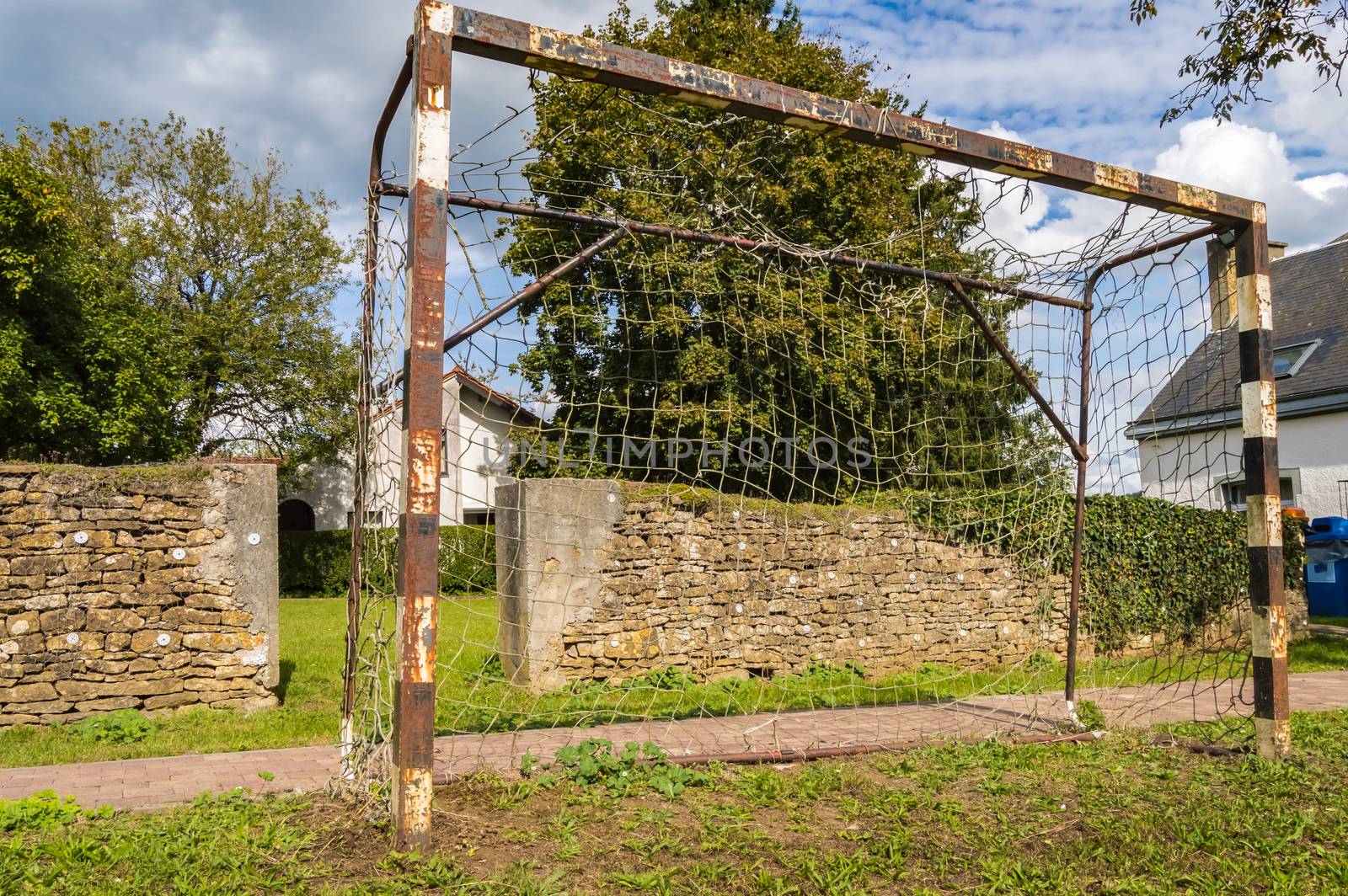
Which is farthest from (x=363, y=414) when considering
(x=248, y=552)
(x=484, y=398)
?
(x=248, y=552)

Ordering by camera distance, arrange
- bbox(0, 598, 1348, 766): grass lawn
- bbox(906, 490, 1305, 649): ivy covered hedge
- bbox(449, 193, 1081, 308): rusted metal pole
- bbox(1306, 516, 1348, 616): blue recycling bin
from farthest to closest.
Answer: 1. bbox(1306, 516, 1348, 616): blue recycling bin
2. bbox(906, 490, 1305, 649): ivy covered hedge
3. bbox(0, 598, 1348, 766): grass lawn
4. bbox(449, 193, 1081, 308): rusted metal pole

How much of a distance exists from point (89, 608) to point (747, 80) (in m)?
5.32

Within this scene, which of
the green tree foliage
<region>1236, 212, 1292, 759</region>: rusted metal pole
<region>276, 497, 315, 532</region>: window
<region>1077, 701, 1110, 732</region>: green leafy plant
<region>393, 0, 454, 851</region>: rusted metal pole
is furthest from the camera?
<region>276, 497, 315, 532</region>: window

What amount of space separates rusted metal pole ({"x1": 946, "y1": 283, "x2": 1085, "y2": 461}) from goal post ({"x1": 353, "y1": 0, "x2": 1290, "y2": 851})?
14 mm

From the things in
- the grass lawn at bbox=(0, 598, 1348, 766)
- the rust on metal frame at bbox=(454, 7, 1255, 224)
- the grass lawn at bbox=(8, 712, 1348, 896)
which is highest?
the rust on metal frame at bbox=(454, 7, 1255, 224)

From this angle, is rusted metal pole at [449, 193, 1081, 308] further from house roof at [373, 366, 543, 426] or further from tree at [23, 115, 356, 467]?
tree at [23, 115, 356, 467]

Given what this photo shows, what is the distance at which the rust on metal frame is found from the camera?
3400mm

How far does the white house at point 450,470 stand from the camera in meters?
3.96

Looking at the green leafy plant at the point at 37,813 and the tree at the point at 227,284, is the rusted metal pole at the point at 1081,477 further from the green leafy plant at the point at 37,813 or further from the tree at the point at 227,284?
the tree at the point at 227,284

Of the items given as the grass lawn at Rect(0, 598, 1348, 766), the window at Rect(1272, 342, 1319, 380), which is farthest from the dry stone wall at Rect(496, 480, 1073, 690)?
the window at Rect(1272, 342, 1319, 380)

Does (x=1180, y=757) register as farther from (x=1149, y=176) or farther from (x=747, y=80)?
(x=747, y=80)

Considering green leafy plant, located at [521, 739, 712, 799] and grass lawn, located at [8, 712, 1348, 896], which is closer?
grass lawn, located at [8, 712, 1348, 896]

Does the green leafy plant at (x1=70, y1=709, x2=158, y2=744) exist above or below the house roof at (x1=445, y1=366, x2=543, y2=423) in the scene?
below

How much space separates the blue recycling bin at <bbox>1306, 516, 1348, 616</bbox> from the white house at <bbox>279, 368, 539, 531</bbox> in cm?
1288
